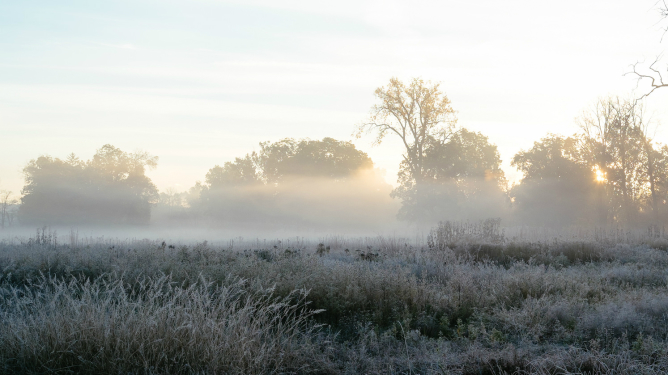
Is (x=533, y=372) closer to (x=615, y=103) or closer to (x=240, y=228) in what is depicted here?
(x=615, y=103)

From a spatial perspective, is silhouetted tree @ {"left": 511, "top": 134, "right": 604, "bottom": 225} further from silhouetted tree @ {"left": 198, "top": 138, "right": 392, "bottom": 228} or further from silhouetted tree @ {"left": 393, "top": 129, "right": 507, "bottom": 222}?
silhouetted tree @ {"left": 198, "top": 138, "right": 392, "bottom": 228}

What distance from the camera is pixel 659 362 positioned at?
4965 millimetres

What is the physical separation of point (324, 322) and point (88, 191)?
170 ft

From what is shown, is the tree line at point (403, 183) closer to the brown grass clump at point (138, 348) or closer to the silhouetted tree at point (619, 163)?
the silhouetted tree at point (619, 163)

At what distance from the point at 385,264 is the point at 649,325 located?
220 inches

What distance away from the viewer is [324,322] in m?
7.10

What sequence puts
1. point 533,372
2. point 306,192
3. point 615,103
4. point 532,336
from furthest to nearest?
1. point 306,192
2. point 615,103
3. point 532,336
4. point 533,372

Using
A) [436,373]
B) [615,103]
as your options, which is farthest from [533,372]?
[615,103]

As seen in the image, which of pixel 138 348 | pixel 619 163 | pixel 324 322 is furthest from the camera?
pixel 619 163

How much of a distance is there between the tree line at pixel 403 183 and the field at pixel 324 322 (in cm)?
1840

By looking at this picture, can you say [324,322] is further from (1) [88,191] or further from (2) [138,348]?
(1) [88,191]

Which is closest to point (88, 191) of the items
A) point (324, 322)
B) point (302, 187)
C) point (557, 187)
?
point (302, 187)

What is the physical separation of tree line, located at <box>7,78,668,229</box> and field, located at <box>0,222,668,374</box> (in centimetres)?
1840

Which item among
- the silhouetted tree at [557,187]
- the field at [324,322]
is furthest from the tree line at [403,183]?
the field at [324,322]
